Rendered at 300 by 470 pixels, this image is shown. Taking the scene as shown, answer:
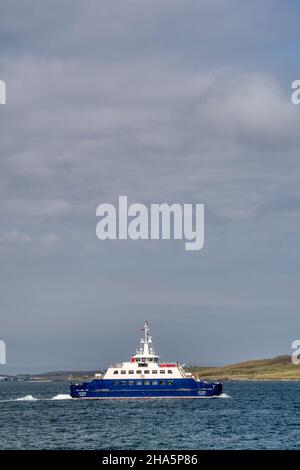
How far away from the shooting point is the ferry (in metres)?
149

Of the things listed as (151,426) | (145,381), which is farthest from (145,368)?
(151,426)

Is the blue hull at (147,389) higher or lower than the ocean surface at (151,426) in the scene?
higher

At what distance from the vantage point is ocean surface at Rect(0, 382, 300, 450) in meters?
80.6

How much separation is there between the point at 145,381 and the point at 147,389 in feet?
4.95

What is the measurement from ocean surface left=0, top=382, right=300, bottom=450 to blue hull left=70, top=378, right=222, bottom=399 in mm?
5068

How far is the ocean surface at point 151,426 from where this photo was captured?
80.6m

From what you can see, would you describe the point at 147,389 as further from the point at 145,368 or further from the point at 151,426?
the point at 151,426

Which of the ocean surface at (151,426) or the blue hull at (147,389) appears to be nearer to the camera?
the ocean surface at (151,426)

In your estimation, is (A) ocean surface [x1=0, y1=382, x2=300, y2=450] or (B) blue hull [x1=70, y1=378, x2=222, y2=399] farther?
(B) blue hull [x1=70, y1=378, x2=222, y2=399]

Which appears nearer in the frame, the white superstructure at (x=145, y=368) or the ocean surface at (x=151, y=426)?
the ocean surface at (x=151, y=426)

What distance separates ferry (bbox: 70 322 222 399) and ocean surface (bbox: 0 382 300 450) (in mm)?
5498

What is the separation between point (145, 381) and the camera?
149 metres

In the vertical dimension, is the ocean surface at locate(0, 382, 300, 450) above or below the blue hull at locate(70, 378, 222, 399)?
below
